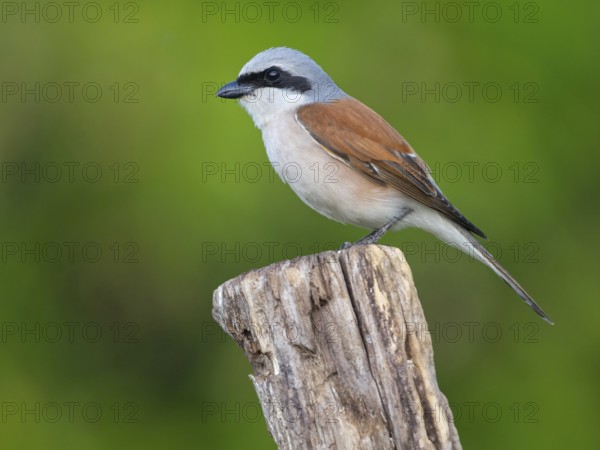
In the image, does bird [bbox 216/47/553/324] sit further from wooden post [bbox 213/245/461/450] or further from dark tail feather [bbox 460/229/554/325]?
wooden post [bbox 213/245/461/450]

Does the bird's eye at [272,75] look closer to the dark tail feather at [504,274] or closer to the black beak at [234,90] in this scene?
the black beak at [234,90]

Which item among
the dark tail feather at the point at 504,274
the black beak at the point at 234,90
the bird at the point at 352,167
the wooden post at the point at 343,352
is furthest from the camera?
the black beak at the point at 234,90

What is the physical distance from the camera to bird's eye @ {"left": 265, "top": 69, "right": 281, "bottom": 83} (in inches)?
198

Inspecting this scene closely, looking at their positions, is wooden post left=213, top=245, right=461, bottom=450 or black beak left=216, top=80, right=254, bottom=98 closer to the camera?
wooden post left=213, top=245, right=461, bottom=450

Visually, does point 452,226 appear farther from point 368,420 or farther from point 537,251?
point 368,420

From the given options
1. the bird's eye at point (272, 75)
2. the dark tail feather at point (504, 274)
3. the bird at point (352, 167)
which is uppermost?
the bird's eye at point (272, 75)

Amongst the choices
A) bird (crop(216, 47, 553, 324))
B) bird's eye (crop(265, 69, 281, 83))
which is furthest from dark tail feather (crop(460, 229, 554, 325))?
bird's eye (crop(265, 69, 281, 83))

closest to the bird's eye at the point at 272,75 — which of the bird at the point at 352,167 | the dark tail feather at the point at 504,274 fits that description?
the bird at the point at 352,167

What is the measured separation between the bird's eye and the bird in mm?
22

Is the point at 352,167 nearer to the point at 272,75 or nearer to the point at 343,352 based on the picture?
the point at 272,75

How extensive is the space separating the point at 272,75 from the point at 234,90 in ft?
0.78

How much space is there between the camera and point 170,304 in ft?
18.9

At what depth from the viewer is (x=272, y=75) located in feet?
16.5

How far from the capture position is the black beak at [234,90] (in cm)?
496
